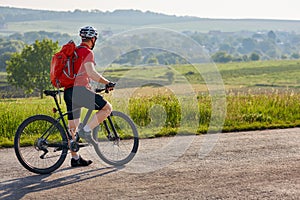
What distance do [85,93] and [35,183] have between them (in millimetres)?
1331

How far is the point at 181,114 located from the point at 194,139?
1692 mm

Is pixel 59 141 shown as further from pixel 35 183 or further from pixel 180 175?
pixel 180 175

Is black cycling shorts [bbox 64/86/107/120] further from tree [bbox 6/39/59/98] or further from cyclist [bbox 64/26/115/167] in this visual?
tree [bbox 6/39/59/98]

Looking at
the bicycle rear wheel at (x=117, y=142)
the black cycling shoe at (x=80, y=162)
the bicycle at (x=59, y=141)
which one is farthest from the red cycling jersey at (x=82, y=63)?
the black cycling shoe at (x=80, y=162)

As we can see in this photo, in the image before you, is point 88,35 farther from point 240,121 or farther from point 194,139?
point 240,121

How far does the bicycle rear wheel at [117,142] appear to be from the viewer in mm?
6844

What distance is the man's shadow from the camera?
5422 mm

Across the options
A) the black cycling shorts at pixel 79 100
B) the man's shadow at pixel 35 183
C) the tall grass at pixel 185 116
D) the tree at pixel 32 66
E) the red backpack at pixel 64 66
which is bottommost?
the tree at pixel 32 66

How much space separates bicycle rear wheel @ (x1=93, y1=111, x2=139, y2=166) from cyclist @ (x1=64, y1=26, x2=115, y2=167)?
228mm

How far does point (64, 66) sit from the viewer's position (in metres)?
6.32

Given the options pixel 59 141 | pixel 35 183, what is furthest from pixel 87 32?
pixel 35 183

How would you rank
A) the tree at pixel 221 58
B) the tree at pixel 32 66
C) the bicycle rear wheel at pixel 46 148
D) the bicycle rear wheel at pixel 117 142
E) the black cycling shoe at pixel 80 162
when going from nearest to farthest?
the bicycle rear wheel at pixel 46 148
the black cycling shoe at pixel 80 162
the bicycle rear wheel at pixel 117 142
the tree at pixel 32 66
the tree at pixel 221 58

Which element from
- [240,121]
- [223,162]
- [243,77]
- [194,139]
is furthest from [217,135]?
[243,77]

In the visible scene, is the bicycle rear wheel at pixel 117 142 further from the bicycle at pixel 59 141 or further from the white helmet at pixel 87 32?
the white helmet at pixel 87 32
